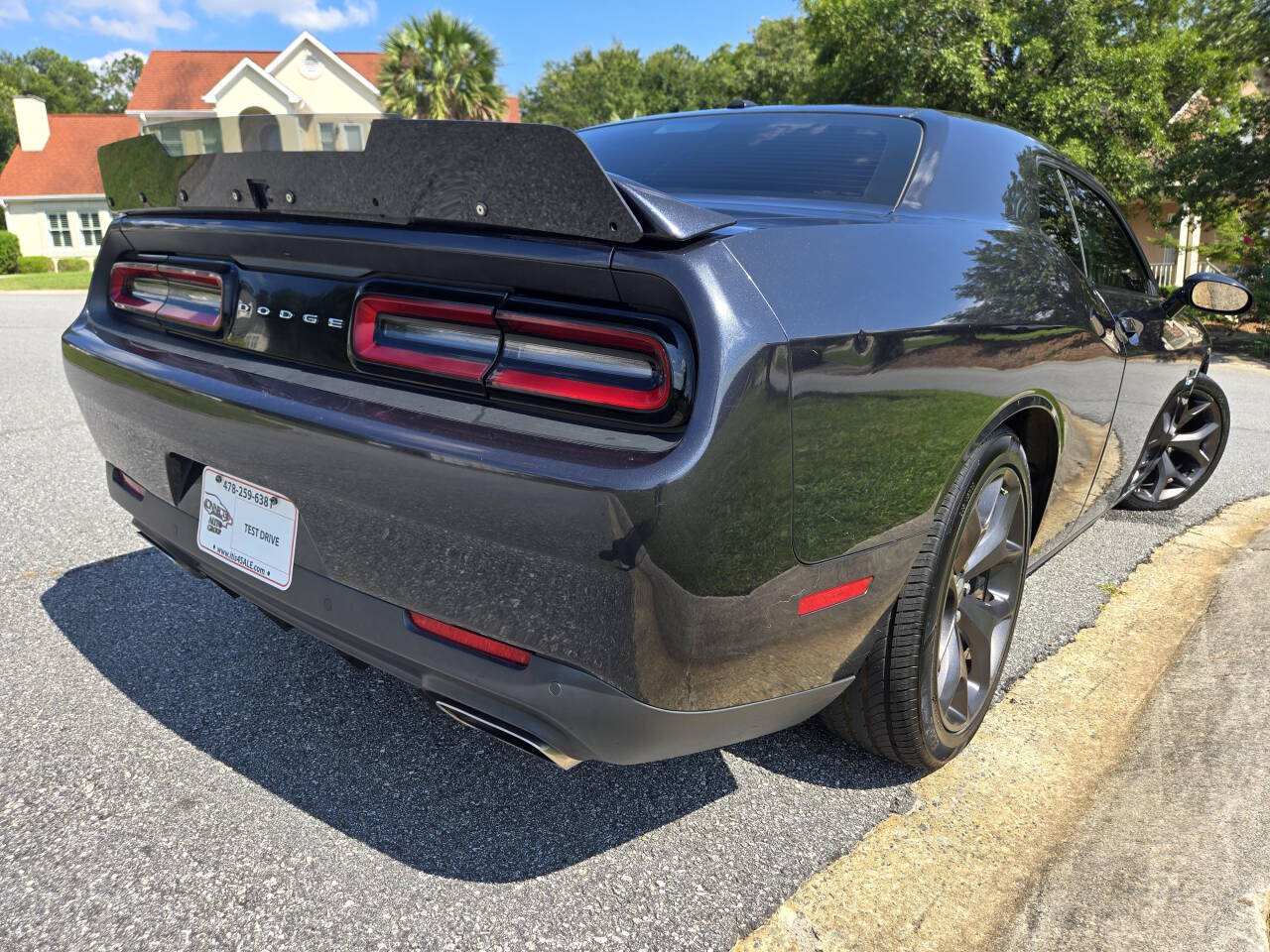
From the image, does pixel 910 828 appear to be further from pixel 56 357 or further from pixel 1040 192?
pixel 56 357

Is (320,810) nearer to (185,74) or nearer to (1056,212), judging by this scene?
(1056,212)

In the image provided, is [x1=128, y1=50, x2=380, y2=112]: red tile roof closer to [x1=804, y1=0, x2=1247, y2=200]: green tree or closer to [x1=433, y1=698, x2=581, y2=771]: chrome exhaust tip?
[x1=804, y1=0, x2=1247, y2=200]: green tree

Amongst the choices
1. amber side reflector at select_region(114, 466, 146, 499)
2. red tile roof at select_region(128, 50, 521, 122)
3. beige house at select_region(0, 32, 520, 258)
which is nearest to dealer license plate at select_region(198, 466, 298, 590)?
amber side reflector at select_region(114, 466, 146, 499)

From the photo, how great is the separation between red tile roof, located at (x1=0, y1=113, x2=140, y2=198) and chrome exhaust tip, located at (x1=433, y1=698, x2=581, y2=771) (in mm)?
42556

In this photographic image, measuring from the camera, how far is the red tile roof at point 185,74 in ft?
127

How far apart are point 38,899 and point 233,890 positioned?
341mm

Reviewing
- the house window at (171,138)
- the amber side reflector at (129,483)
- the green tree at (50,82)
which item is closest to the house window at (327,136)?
the house window at (171,138)

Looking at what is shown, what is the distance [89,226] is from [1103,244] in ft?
146

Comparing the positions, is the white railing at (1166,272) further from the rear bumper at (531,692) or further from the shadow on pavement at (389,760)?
the rear bumper at (531,692)

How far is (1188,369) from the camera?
3.86 metres

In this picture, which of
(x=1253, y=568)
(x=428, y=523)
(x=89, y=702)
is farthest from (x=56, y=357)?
(x=1253, y=568)

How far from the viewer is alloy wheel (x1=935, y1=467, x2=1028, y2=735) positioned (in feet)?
7.19

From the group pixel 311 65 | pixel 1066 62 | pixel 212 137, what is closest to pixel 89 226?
pixel 311 65

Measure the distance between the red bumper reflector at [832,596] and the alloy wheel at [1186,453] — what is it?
3.16m
